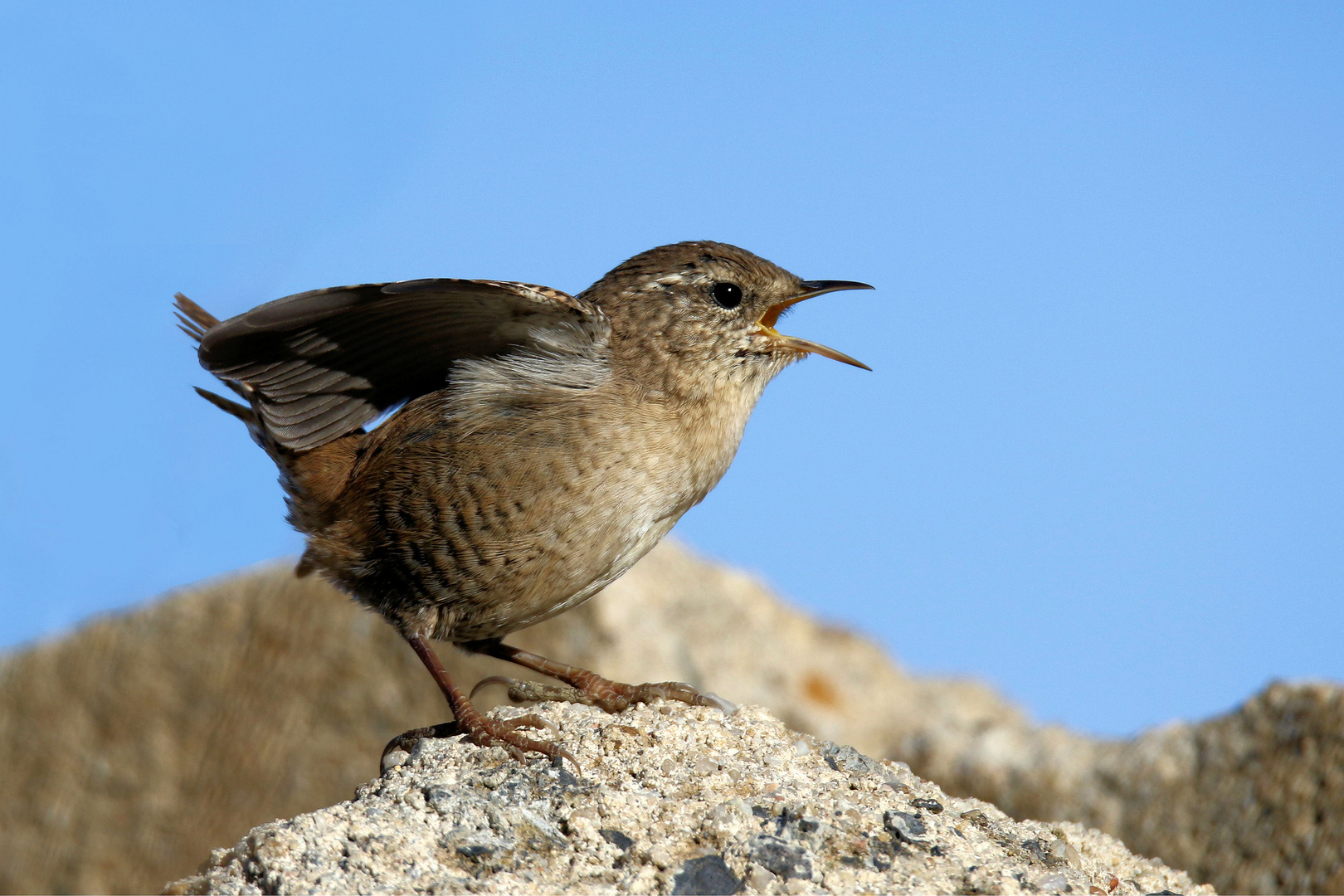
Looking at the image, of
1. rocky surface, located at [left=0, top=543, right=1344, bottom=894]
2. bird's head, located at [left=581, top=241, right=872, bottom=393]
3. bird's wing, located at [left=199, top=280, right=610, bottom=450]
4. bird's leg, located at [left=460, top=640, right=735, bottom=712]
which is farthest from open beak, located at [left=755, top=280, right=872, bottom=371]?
rocky surface, located at [left=0, top=543, right=1344, bottom=894]

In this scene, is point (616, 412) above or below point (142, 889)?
above

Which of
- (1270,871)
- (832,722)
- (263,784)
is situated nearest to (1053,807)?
(1270,871)

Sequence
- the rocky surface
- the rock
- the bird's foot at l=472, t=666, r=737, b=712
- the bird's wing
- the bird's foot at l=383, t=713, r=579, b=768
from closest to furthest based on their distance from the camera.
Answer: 1. the rock
2. the bird's foot at l=383, t=713, r=579, b=768
3. the bird's wing
4. the bird's foot at l=472, t=666, r=737, b=712
5. the rocky surface

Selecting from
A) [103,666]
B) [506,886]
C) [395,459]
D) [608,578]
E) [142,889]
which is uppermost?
[103,666]

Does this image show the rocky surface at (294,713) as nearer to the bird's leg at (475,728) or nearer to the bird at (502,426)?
the bird at (502,426)

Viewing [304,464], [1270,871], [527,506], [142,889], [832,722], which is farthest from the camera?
[832,722]

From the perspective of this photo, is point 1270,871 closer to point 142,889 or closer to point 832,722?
point 832,722

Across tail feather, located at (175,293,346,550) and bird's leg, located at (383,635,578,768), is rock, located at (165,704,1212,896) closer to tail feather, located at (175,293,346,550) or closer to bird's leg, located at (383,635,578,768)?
bird's leg, located at (383,635,578,768)

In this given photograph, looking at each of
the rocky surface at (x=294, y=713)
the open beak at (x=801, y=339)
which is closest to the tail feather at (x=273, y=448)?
the open beak at (x=801, y=339)
